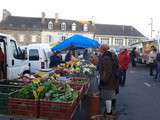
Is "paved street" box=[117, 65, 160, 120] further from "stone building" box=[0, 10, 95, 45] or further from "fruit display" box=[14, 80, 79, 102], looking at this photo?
"stone building" box=[0, 10, 95, 45]

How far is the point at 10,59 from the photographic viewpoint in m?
14.4

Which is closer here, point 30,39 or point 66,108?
point 66,108

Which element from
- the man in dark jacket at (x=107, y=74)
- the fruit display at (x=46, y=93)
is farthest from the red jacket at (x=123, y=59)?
the fruit display at (x=46, y=93)

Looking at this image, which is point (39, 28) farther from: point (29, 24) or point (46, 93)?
point (46, 93)

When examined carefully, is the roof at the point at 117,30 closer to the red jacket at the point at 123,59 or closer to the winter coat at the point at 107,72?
the red jacket at the point at 123,59

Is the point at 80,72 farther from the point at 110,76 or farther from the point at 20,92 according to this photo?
the point at 20,92

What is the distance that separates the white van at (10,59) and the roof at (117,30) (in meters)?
90.1

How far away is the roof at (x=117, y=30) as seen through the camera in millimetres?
106062

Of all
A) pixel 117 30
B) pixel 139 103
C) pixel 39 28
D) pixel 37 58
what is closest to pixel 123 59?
pixel 139 103

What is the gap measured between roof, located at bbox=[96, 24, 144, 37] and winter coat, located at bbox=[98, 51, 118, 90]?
9462 cm

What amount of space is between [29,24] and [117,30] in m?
22.9

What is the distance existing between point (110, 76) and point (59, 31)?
88.3 metres

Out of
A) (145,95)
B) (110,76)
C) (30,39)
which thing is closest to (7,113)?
(110,76)

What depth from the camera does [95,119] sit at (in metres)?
9.55
